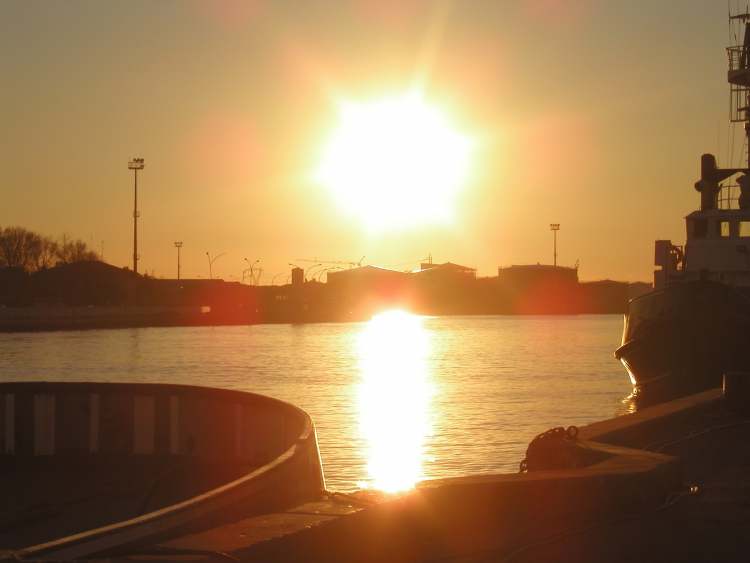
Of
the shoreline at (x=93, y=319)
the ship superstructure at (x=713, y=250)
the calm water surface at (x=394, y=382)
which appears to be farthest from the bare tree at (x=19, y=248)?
the ship superstructure at (x=713, y=250)

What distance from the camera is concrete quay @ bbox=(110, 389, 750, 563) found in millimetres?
6715

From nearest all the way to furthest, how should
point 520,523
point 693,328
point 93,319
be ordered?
point 520,523, point 693,328, point 93,319

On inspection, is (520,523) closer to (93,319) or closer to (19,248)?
(93,319)

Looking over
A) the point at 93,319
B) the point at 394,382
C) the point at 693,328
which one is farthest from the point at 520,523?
the point at 93,319

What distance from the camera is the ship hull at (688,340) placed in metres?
30.7

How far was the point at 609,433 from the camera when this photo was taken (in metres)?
12.9

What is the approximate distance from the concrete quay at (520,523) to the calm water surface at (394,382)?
1.89 feet

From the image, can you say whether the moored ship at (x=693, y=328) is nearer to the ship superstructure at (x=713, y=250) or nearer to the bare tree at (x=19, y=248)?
the ship superstructure at (x=713, y=250)

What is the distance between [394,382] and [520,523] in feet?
141

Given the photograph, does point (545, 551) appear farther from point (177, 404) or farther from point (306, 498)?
point (177, 404)

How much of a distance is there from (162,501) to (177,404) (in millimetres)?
1251

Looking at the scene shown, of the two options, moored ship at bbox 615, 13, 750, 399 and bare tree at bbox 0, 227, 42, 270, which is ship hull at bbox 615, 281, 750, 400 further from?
bare tree at bbox 0, 227, 42, 270

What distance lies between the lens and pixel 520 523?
8375 millimetres

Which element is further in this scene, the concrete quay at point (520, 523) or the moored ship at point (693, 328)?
the moored ship at point (693, 328)
